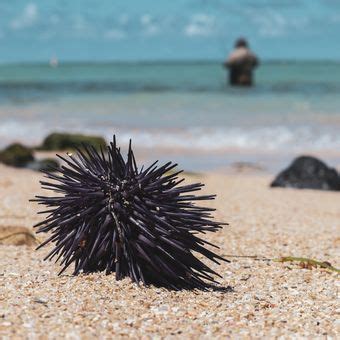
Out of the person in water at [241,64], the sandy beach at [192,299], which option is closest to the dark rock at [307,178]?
the sandy beach at [192,299]

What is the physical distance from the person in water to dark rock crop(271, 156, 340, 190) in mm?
37773

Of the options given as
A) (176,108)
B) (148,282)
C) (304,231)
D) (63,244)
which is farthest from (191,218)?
(176,108)

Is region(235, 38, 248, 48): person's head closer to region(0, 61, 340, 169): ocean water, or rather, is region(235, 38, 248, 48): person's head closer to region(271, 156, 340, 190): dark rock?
region(0, 61, 340, 169): ocean water

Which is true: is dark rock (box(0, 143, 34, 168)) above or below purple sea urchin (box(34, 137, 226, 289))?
above

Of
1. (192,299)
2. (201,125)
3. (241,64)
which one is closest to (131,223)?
(192,299)

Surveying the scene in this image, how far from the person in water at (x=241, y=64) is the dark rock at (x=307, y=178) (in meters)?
37.8

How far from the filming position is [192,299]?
11.8ft

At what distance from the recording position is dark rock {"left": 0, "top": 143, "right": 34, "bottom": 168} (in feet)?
38.0

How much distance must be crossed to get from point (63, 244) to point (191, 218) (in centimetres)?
72

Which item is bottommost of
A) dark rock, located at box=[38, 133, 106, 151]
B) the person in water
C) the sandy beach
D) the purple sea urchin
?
the sandy beach

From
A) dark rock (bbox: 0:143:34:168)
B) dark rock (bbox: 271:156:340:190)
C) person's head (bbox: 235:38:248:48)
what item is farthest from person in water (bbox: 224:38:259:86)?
dark rock (bbox: 271:156:340:190)

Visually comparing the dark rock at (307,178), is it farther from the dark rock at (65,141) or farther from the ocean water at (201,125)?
the dark rock at (65,141)

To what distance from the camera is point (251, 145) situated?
Result: 15.8 meters

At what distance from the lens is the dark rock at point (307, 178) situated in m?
9.51
